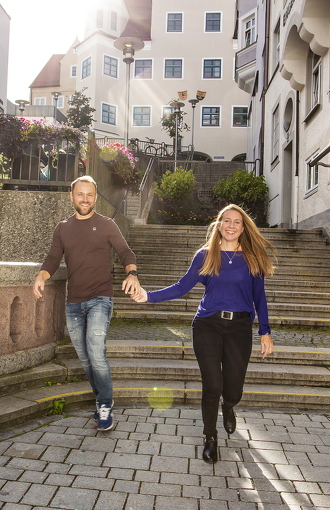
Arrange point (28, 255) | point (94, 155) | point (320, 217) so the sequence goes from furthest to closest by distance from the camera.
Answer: point (320, 217) → point (94, 155) → point (28, 255)

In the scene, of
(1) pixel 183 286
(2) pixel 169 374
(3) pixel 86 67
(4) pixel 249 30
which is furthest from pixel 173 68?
(1) pixel 183 286

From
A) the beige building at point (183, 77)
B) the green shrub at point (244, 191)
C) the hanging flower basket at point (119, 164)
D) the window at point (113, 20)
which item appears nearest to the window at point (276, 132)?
the green shrub at point (244, 191)

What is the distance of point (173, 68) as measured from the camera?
33062 millimetres

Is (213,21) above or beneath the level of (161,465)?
above

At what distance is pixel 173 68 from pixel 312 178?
82.9 ft

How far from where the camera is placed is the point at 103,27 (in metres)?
35.4

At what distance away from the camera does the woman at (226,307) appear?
9.73 ft

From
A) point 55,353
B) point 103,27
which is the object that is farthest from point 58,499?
point 103,27

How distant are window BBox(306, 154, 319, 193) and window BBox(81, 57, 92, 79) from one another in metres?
27.5

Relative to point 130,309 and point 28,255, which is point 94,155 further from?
point 130,309

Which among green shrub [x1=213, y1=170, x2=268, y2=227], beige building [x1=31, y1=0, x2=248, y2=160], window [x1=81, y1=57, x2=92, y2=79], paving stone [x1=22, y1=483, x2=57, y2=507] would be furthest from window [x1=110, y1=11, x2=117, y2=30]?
paving stone [x1=22, y1=483, x2=57, y2=507]

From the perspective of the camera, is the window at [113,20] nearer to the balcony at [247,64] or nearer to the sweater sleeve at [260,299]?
the balcony at [247,64]

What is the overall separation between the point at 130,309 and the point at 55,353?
230 centimetres

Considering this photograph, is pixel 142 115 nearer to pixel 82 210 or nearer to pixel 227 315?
pixel 82 210
